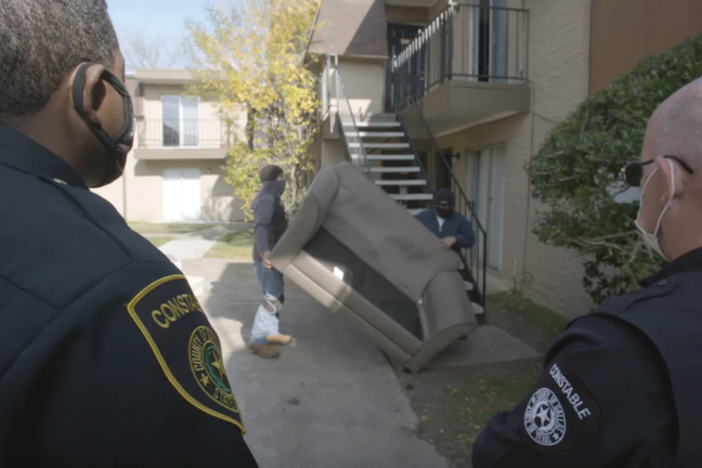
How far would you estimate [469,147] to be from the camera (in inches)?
373

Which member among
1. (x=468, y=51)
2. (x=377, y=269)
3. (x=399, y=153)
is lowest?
(x=377, y=269)

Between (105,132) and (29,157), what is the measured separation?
0.17 m

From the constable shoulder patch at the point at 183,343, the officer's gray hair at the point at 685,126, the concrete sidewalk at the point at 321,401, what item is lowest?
the concrete sidewalk at the point at 321,401

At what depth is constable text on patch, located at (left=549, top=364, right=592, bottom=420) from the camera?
3.43 feet

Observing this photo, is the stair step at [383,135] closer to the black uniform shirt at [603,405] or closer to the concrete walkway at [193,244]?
the concrete walkway at [193,244]

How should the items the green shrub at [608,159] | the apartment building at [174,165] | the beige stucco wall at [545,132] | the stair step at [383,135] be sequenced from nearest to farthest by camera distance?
1. the green shrub at [608,159]
2. the beige stucco wall at [545,132]
3. the stair step at [383,135]
4. the apartment building at [174,165]

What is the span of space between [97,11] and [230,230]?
17.4m

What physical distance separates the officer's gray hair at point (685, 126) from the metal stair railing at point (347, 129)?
20.9ft

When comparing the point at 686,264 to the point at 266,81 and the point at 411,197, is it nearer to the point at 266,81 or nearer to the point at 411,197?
the point at 411,197

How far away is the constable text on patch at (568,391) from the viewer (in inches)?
41.2

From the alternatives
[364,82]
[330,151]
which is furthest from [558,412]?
[364,82]

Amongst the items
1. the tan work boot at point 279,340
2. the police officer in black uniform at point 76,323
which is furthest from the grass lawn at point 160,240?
the police officer in black uniform at point 76,323

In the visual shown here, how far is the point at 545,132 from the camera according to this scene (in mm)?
6922

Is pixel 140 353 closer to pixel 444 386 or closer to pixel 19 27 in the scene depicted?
pixel 19 27
